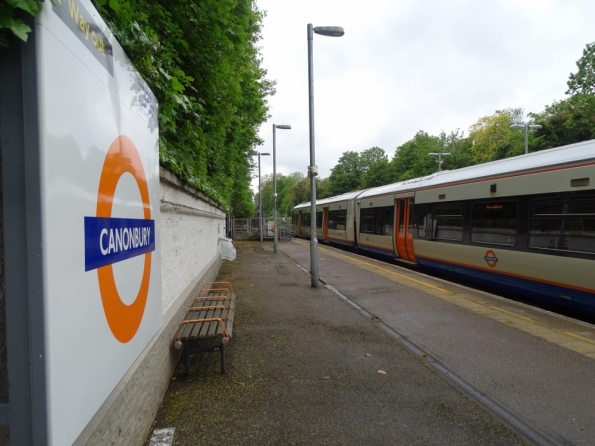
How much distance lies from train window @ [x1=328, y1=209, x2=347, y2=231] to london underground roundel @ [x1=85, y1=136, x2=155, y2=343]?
1629cm

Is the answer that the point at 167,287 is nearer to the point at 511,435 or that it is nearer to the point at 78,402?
the point at 78,402

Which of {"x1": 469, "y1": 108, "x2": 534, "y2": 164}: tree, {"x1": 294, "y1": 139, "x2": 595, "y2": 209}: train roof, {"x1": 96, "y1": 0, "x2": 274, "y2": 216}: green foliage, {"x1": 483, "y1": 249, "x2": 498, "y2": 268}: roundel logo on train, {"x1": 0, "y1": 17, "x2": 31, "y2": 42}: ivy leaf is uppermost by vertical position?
{"x1": 469, "y1": 108, "x2": 534, "y2": 164}: tree

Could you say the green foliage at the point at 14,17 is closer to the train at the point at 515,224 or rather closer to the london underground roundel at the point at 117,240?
the london underground roundel at the point at 117,240

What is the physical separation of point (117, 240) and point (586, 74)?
37473 mm

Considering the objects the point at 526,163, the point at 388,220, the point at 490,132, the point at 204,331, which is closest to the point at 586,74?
the point at 490,132

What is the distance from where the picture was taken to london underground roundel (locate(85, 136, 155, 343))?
1.88 meters

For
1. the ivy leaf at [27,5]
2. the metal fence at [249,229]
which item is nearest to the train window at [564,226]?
the ivy leaf at [27,5]

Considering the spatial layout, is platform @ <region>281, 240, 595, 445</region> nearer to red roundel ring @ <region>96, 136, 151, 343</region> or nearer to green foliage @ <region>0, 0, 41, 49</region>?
red roundel ring @ <region>96, 136, 151, 343</region>

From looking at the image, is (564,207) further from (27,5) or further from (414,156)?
(414,156)

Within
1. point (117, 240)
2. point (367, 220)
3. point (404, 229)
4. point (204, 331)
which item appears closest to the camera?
point (117, 240)

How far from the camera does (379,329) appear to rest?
554cm

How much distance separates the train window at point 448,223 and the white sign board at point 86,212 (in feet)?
26.6

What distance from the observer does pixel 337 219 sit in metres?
20.1

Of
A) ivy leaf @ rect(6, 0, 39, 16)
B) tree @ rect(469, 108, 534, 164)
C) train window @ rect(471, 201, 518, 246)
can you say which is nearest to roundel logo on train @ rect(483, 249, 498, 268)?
train window @ rect(471, 201, 518, 246)
